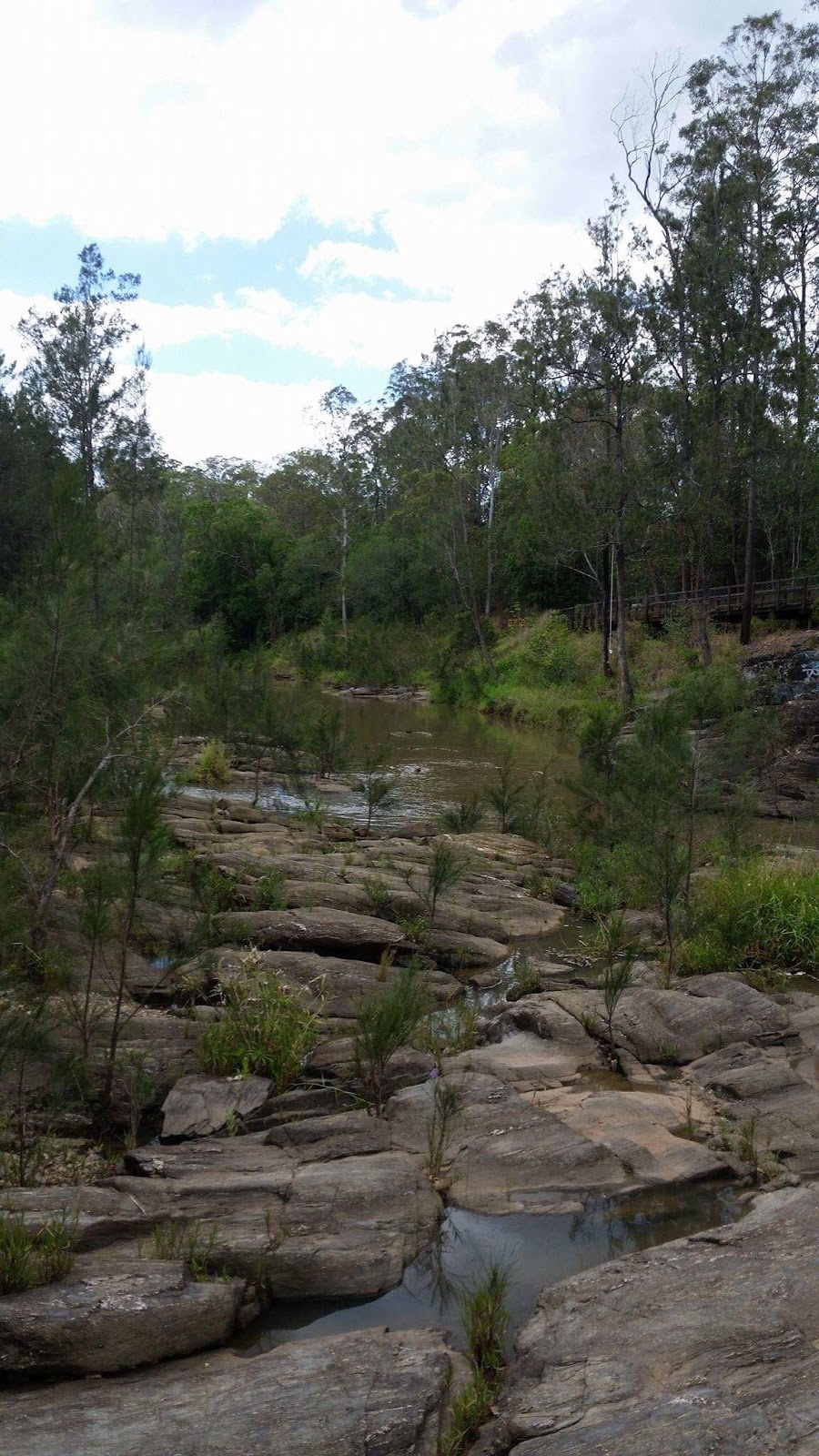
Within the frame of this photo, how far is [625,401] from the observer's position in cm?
2811

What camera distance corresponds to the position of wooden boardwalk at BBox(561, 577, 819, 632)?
1212 inches

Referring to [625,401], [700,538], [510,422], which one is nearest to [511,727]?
[700,538]

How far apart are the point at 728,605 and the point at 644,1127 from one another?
95.7ft

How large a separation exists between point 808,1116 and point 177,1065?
381cm

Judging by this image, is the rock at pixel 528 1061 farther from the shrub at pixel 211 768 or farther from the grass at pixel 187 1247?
the shrub at pixel 211 768

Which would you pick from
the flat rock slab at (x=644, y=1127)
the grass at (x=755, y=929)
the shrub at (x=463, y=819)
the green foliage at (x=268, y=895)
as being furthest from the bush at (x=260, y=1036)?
the shrub at (x=463, y=819)

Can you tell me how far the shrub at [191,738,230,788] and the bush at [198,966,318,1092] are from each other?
1066cm

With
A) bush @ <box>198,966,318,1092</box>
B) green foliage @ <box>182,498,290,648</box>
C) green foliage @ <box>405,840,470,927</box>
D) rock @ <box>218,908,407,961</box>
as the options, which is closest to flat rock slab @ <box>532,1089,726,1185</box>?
bush @ <box>198,966,318,1092</box>

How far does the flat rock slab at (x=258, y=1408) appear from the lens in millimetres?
3271

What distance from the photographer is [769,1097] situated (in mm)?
6410

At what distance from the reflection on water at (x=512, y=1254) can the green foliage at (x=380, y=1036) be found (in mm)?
1118

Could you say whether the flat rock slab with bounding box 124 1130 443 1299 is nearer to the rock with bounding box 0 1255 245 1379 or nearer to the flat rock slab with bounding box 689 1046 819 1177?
the rock with bounding box 0 1255 245 1379

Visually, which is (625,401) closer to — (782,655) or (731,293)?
(731,293)

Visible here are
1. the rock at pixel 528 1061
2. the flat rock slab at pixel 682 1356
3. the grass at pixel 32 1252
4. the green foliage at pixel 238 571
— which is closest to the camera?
the flat rock slab at pixel 682 1356
